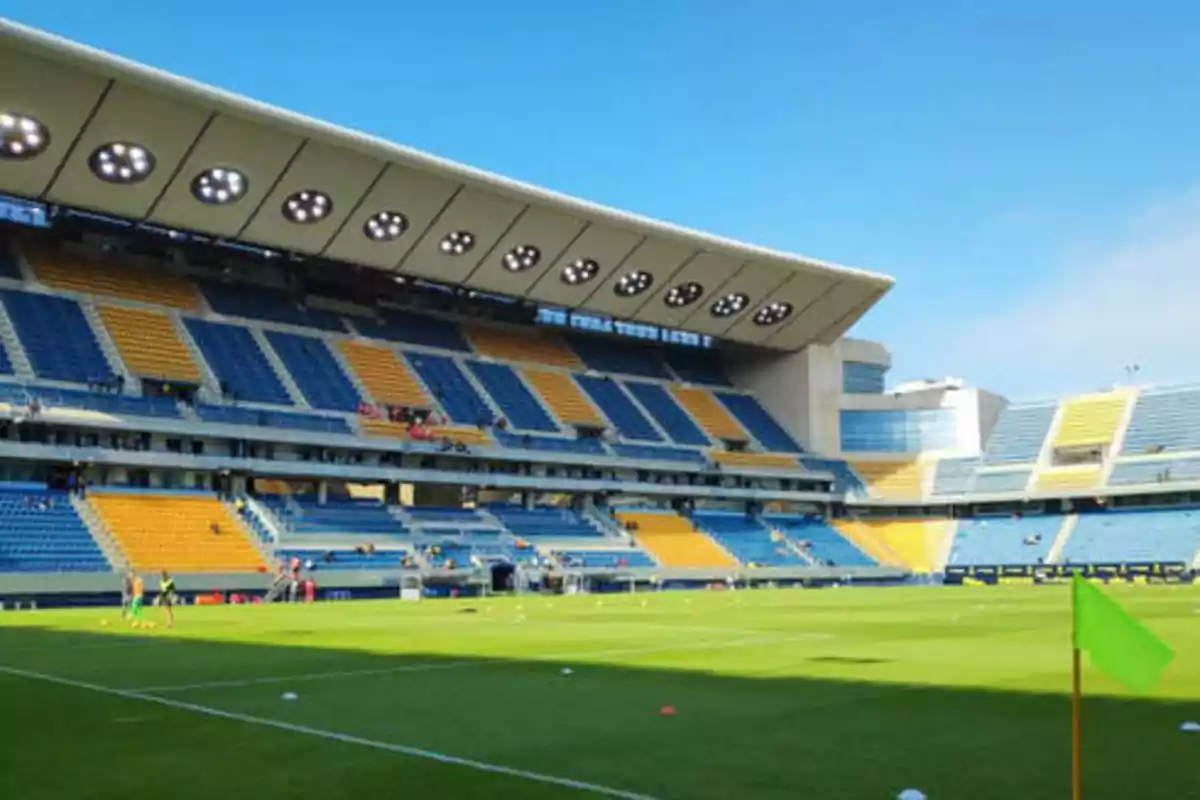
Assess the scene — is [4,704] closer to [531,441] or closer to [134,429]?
[134,429]

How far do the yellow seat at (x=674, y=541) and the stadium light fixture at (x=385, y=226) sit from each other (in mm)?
20661

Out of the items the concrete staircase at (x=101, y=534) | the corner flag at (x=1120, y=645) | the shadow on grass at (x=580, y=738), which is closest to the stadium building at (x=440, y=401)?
the concrete staircase at (x=101, y=534)

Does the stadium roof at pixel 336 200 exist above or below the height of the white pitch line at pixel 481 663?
above

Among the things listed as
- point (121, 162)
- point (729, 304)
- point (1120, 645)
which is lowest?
point (1120, 645)

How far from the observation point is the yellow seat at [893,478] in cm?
8188

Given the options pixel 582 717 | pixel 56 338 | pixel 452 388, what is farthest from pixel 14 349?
pixel 582 717

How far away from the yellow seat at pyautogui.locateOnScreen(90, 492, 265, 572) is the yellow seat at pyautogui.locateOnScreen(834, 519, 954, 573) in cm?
4314

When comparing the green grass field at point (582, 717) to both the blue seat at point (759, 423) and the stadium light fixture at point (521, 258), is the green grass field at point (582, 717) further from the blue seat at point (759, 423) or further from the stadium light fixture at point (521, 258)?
the blue seat at point (759, 423)

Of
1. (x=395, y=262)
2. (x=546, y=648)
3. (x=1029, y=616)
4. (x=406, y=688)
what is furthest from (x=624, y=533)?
(x=406, y=688)

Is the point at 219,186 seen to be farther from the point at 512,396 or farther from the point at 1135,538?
the point at 1135,538

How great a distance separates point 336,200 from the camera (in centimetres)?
5466

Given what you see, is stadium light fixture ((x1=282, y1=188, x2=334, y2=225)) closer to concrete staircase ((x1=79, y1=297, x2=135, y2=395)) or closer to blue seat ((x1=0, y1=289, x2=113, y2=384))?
concrete staircase ((x1=79, y1=297, x2=135, y2=395))

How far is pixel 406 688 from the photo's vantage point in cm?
1527

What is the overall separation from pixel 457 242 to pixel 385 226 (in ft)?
13.8
